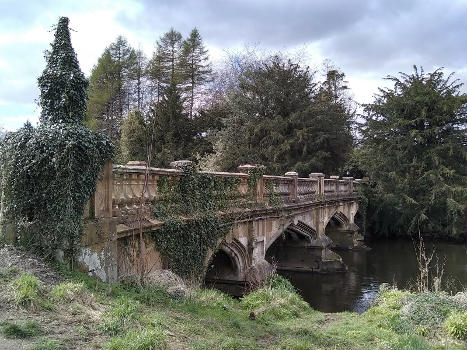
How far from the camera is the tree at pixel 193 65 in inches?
1469

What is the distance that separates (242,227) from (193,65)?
27.4 m

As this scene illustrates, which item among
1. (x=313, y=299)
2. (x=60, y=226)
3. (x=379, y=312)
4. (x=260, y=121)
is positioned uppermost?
(x=260, y=121)

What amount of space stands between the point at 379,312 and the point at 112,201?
538cm

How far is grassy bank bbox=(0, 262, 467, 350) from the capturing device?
463 centimetres

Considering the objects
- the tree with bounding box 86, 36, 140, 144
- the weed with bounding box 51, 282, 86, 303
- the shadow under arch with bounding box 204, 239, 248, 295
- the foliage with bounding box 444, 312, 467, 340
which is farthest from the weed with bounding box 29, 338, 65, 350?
the tree with bounding box 86, 36, 140, 144

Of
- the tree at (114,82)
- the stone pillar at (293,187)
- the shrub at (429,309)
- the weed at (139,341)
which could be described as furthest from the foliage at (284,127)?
the weed at (139,341)

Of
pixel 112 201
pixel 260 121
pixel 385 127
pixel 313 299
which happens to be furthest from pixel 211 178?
pixel 385 127

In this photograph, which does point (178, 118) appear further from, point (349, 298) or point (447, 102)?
point (349, 298)

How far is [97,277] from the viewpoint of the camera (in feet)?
23.4

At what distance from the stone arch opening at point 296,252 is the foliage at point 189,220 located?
8.07 m


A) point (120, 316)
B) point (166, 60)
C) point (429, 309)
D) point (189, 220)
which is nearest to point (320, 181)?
point (189, 220)

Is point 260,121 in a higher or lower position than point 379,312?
higher

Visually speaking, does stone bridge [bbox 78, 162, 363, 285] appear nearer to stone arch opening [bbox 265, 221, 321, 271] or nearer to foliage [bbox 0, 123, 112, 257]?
stone arch opening [bbox 265, 221, 321, 271]

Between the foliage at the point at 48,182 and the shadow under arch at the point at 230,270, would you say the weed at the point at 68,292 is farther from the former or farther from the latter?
the shadow under arch at the point at 230,270
